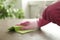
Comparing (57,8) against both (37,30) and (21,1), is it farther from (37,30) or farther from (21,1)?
(21,1)

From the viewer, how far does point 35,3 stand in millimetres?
3000

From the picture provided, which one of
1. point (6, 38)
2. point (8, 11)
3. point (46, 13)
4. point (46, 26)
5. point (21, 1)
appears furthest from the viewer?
point (21, 1)

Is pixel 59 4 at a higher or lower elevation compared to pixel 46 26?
higher

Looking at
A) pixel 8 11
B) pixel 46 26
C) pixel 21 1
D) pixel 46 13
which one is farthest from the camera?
pixel 21 1

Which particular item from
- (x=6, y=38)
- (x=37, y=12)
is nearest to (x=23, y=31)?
(x=6, y=38)

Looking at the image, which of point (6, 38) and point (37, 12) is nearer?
point (6, 38)

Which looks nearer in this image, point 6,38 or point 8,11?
point 6,38

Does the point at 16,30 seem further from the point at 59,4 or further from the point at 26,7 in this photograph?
the point at 26,7

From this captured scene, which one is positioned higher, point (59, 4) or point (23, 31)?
point (59, 4)

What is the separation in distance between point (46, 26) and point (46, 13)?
0.62 feet

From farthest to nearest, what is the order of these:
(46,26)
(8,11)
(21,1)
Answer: (21,1) → (8,11) → (46,26)

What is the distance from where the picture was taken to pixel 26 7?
3016 mm

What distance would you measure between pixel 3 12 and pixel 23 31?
176 centimetres

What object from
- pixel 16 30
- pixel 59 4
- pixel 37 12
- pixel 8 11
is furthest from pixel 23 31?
pixel 37 12
